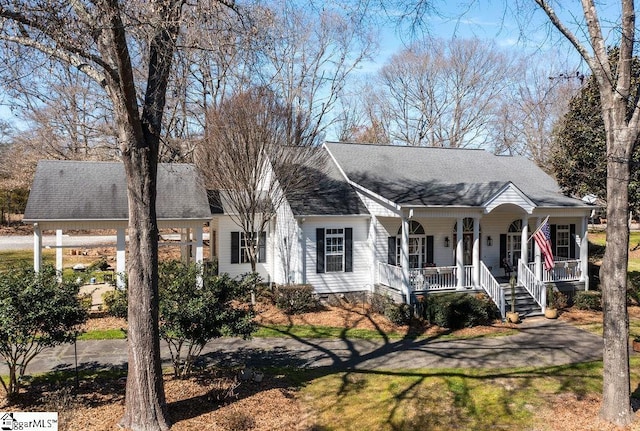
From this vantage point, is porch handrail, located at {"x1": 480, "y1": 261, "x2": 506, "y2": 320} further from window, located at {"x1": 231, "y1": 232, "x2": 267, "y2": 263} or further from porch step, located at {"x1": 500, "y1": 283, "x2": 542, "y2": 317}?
window, located at {"x1": 231, "y1": 232, "x2": 267, "y2": 263}

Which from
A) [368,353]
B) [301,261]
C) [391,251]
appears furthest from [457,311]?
[301,261]

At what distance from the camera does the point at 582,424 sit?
7.44m

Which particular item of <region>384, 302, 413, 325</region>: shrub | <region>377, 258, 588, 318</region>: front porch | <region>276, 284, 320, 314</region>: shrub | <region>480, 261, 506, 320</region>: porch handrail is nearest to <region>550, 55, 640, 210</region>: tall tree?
<region>377, 258, 588, 318</region>: front porch

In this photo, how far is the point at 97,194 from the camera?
16.1m

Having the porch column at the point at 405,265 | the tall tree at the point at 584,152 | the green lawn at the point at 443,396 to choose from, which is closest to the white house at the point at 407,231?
the porch column at the point at 405,265

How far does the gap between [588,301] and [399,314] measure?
7.78 metres

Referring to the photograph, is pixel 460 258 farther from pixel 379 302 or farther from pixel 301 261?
pixel 301 261

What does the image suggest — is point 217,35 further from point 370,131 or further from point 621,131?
point 370,131

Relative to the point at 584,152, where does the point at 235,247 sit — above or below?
below

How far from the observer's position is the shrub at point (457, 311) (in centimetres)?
1451

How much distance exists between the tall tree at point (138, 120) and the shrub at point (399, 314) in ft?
29.7

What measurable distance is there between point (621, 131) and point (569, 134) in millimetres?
15835

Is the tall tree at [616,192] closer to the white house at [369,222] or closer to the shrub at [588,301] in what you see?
the white house at [369,222]

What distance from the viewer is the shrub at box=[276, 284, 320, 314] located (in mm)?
15828
